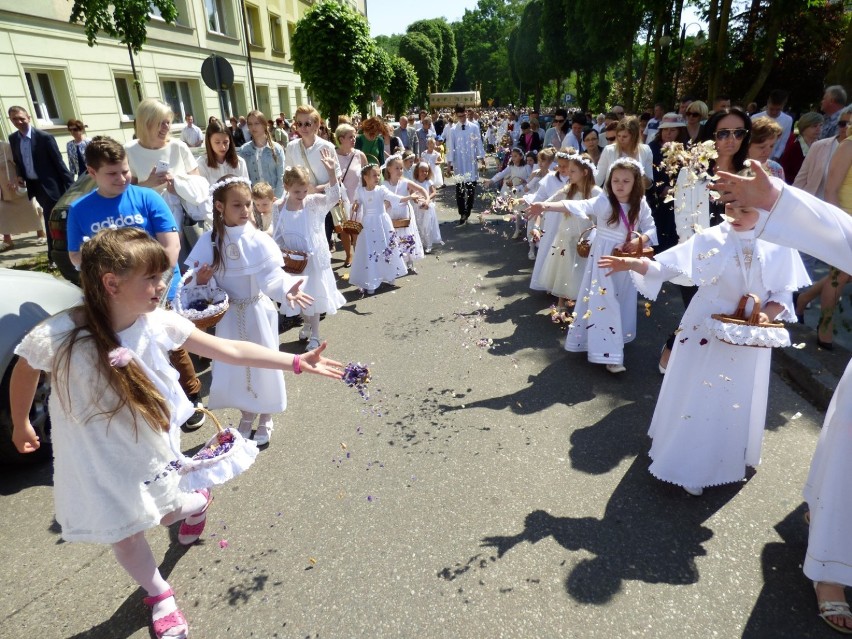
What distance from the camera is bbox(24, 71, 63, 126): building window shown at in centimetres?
1358

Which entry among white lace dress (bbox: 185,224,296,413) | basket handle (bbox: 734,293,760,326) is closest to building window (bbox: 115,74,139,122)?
white lace dress (bbox: 185,224,296,413)

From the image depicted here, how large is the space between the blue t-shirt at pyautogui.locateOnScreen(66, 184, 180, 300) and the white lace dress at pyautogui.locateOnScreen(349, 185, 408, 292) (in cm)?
412

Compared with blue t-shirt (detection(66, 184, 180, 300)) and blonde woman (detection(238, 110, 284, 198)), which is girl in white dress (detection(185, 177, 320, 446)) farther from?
blonde woman (detection(238, 110, 284, 198))

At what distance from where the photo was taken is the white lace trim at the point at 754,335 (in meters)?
2.82

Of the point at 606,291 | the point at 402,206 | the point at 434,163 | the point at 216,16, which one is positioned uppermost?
the point at 216,16

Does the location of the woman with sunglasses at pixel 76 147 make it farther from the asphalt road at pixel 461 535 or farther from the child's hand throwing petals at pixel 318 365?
the child's hand throwing petals at pixel 318 365

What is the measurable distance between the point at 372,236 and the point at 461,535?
17.8 feet

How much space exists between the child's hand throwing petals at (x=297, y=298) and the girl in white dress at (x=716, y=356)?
1.91 metres

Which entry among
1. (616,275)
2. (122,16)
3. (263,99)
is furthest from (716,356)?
(263,99)

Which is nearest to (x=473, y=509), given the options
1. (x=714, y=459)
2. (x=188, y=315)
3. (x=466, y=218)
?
(x=714, y=459)

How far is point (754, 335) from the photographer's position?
2.83m

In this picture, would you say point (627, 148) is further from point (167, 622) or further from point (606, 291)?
point (167, 622)

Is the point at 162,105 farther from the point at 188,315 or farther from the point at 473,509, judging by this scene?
the point at 473,509

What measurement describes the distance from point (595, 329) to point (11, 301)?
4.69 m
